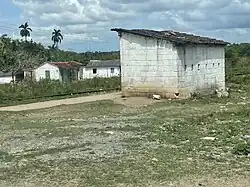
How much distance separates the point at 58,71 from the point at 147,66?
148 ft

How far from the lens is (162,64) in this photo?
25594 mm

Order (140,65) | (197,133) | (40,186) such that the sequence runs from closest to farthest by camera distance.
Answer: (40,186)
(197,133)
(140,65)

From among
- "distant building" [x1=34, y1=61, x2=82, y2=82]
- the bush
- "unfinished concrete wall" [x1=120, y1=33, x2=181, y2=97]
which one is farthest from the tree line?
the bush

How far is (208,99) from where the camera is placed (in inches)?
1012

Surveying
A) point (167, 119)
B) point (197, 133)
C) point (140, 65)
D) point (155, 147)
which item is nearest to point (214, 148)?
point (155, 147)

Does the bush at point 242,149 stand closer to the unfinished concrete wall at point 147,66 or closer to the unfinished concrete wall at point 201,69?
the unfinished concrete wall at point 147,66

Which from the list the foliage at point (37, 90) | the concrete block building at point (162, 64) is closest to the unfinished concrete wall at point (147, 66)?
the concrete block building at point (162, 64)

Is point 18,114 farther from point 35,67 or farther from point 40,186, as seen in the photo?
point 35,67

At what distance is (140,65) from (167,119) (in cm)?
929

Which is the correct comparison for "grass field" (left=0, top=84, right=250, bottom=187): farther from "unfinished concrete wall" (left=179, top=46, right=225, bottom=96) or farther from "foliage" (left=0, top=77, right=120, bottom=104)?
"foliage" (left=0, top=77, right=120, bottom=104)

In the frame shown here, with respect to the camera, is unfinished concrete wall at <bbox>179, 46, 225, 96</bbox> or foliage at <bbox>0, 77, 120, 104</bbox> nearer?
unfinished concrete wall at <bbox>179, 46, 225, 96</bbox>

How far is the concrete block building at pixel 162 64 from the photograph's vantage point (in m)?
25.3

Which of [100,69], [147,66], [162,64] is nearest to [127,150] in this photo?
[162,64]

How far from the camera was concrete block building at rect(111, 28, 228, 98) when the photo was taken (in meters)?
25.3
